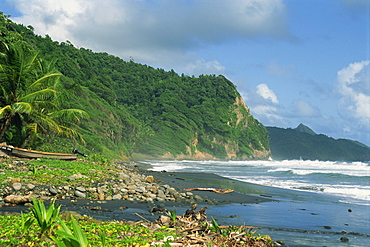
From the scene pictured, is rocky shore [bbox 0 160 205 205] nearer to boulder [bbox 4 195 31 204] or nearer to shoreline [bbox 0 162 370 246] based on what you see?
boulder [bbox 4 195 31 204]

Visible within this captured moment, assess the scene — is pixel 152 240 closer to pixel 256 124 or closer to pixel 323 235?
pixel 323 235

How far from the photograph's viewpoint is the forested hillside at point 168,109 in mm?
60406

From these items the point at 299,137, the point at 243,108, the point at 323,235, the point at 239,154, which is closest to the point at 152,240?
the point at 323,235

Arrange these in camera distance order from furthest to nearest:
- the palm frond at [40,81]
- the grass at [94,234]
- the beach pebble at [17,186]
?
1. the palm frond at [40,81]
2. the beach pebble at [17,186]
3. the grass at [94,234]

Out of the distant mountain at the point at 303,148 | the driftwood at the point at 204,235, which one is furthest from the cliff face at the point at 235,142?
the driftwood at the point at 204,235

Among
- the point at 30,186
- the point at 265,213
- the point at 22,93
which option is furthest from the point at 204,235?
the point at 22,93

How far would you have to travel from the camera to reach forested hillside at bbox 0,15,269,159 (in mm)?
60406

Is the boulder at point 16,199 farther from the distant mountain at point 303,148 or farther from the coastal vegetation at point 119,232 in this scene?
the distant mountain at point 303,148

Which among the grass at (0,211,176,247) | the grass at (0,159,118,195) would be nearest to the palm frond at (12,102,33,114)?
the grass at (0,159,118,195)

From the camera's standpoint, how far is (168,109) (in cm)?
9025

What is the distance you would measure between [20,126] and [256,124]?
102811 millimetres

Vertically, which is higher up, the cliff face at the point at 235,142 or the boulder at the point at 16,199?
the cliff face at the point at 235,142

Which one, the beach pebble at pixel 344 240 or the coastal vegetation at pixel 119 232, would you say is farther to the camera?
the beach pebble at pixel 344 240

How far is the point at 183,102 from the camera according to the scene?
97188 mm
